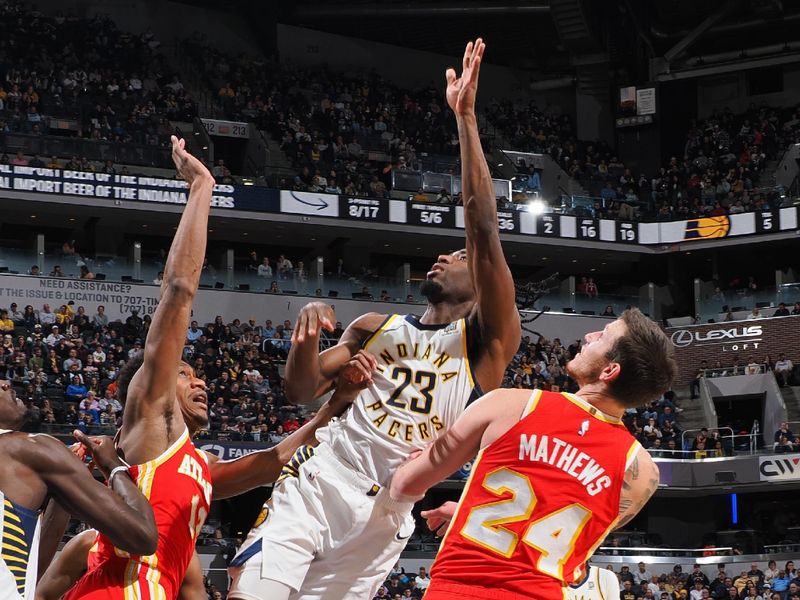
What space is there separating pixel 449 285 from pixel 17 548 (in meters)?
2.52

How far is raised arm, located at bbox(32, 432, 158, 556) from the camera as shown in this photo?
440 cm

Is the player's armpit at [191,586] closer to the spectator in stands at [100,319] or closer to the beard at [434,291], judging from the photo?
the beard at [434,291]

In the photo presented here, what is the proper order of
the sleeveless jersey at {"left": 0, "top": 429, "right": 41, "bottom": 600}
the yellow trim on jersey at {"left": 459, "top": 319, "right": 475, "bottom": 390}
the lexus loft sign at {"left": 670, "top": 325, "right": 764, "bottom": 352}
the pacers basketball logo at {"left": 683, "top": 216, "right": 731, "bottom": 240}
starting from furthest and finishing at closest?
the pacers basketball logo at {"left": 683, "top": 216, "right": 731, "bottom": 240} < the lexus loft sign at {"left": 670, "top": 325, "right": 764, "bottom": 352} < the yellow trim on jersey at {"left": 459, "top": 319, "right": 475, "bottom": 390} < the sleeveless jersey at {"left": 0, "top": 429, "right": 41, "bottom": 600}

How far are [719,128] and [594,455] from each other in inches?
1586

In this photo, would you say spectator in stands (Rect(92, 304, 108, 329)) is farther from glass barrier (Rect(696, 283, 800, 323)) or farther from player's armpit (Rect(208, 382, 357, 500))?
player's armpit (Rect(208, 382, 357, 500))

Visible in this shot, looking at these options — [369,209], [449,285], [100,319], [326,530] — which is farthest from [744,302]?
[326,530]

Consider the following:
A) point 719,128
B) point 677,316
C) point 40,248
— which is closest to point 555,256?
point 677,316

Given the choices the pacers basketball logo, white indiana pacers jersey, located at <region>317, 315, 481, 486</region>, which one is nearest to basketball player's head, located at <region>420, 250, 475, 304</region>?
white indiana pacers jersey, located at <region>317, 315, 481, 486</region>

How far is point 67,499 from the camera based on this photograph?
4418 millimetres

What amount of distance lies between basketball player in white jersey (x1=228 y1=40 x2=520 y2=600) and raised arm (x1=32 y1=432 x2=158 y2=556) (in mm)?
804

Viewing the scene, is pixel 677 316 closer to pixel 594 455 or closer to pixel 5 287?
pixel 5 287

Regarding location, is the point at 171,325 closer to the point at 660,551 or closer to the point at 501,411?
the point at 501,411

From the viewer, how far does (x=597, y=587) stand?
15.8 ft

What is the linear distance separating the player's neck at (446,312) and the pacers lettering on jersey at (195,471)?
1305 mm
